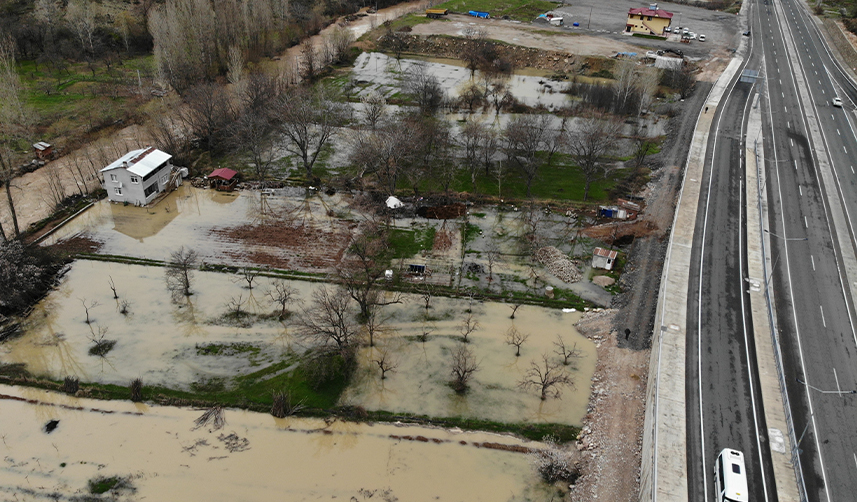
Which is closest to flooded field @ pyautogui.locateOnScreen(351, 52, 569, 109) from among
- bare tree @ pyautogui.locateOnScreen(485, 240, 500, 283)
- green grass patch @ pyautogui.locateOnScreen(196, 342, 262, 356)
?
bare tree @ pyautogui.locateOnScreen(485, 240, 500, 283)

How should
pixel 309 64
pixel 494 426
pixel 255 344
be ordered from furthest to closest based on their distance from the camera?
pixel 309 64 < pixel 255 344 < pixel 494 426

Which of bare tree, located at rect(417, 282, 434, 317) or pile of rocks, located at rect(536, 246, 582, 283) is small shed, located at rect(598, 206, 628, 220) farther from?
bare tree, located at rect(417, 282, 434, 317)

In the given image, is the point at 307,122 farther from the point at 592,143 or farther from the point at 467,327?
the point at 467,327

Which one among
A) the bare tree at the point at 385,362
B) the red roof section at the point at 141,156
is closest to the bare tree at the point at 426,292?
the bare tree at the point at 385,362

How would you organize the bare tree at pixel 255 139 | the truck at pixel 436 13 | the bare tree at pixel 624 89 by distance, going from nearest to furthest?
the bare tree at pixel 255 139
the bare tree at pixel 624 89
the truck at pixel 436 13

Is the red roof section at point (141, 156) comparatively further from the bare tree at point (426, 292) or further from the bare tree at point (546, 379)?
the bare tree at point (546, 379)

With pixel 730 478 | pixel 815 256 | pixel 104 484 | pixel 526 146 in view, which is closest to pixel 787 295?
pixel 815 256
